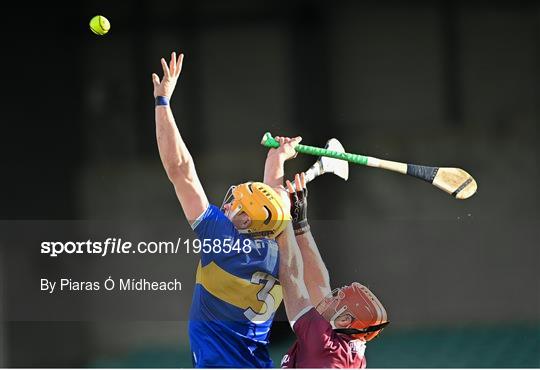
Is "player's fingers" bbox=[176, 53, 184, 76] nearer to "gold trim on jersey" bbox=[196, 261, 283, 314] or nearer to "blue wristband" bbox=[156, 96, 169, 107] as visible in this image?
"blue wristband" bbox=[156, 96, 169, 107]

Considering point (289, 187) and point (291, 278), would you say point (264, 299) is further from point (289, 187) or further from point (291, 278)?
point (289, 187)

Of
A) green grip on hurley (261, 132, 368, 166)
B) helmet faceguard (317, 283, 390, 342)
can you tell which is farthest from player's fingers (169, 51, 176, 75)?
helmet faceguard (317, 283, 390, 342)

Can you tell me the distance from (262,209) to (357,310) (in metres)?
0.70

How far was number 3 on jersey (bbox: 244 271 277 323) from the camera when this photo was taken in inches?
241

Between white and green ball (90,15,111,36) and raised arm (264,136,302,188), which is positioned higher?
white and green ball (90,15,111,36)

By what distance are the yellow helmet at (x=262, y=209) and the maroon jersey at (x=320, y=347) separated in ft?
1.50

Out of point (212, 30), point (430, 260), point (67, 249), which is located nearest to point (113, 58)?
point (212, 30)

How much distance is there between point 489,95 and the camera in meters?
6.40

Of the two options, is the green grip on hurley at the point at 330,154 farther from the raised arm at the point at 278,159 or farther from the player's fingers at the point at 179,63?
the player's fingers at the point at 179,63

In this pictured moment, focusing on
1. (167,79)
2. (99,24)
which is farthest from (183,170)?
(99,24)

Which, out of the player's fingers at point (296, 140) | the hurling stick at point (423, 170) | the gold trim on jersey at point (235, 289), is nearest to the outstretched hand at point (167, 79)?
the hurling stick at point (423, 170)

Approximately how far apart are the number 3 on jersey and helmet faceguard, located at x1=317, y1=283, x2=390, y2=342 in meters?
0.25

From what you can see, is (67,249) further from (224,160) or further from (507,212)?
(507,212)

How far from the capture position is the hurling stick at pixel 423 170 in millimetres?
6312
